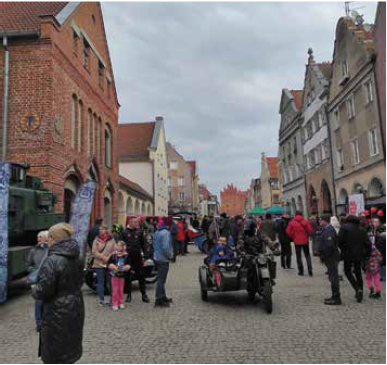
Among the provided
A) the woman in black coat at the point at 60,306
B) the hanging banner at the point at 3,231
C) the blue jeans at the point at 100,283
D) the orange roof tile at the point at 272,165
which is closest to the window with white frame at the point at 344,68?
the blue jeans at the point at 100,283

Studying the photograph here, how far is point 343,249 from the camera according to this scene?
764cm

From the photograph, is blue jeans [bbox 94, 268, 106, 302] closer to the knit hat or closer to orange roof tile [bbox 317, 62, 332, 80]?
the knit hat

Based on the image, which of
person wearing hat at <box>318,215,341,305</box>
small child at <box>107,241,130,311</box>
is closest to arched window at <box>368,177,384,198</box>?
person wearing hat at <box>318,215,341,305</box>

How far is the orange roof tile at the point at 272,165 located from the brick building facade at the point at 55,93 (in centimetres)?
5207

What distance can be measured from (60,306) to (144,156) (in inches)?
1392

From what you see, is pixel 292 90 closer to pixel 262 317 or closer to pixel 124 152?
pixel 124 152

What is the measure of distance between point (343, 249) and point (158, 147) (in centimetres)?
3440

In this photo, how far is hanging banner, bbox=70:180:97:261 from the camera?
1011 centimetres

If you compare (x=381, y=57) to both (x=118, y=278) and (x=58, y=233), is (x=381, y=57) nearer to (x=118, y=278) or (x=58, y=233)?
(x=118, y=278)

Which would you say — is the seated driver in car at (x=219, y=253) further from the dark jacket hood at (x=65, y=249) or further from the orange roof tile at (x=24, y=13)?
the orange roof tile at (x=24, y=13)

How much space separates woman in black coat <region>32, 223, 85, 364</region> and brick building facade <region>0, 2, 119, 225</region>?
11.0m

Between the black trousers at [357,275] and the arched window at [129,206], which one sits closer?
the black trousers at [357,275]

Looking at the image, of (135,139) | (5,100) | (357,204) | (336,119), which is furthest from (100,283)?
(135,139)

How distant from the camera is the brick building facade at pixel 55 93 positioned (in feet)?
45.5
